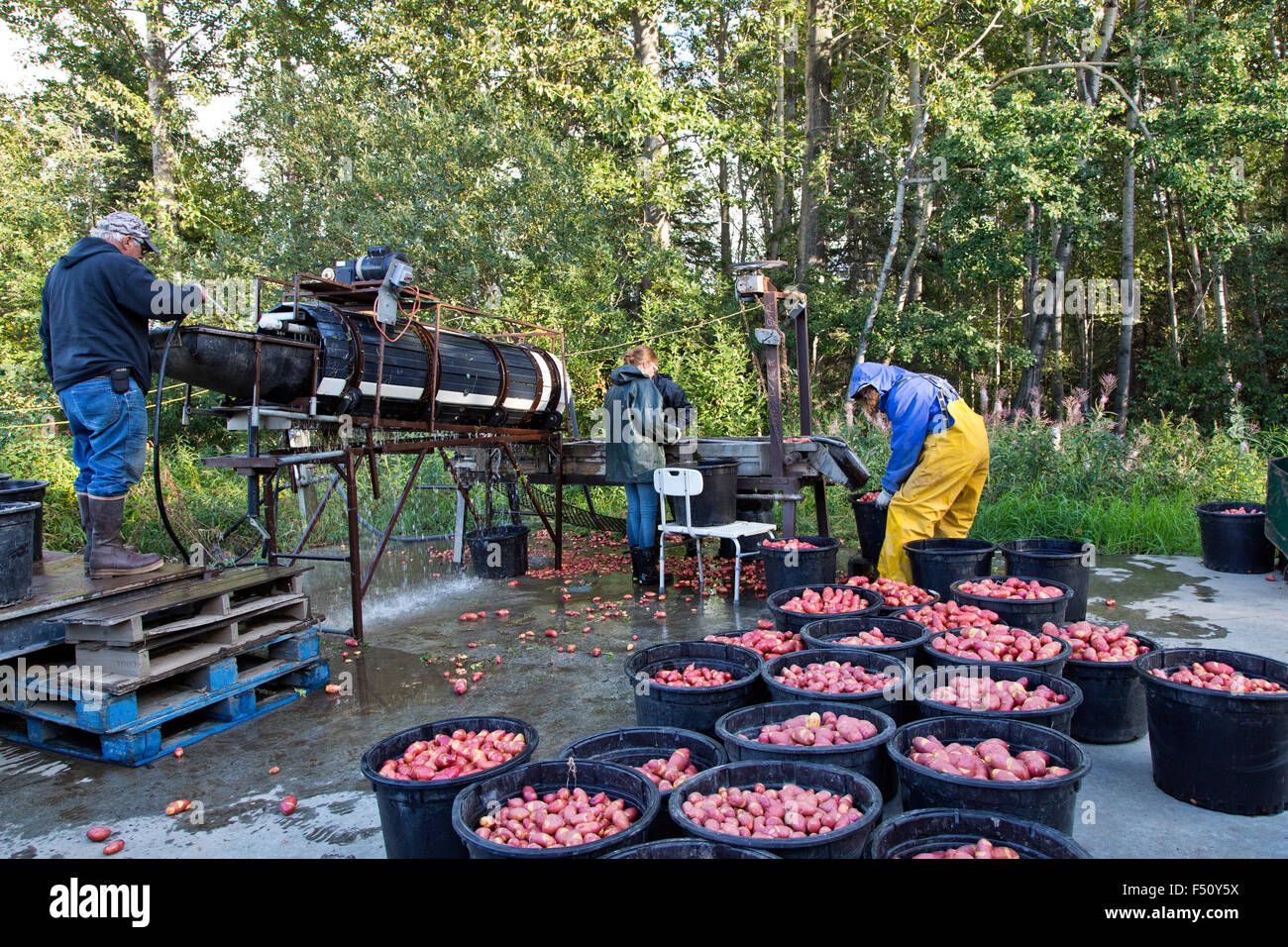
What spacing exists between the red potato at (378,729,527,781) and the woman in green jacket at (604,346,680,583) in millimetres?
4046

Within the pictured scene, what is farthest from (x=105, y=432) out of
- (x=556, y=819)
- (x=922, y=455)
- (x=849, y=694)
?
(x=922, y=455)

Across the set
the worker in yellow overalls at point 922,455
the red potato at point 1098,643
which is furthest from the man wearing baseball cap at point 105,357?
the red potato at point 1098,643

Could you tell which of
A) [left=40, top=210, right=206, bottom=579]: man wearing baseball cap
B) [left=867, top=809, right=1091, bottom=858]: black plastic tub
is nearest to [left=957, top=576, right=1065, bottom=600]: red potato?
[left=867, top=809, right=1091, bottom=858]: black plastic tub

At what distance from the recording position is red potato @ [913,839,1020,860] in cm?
202

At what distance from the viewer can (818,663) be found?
11.6 ft

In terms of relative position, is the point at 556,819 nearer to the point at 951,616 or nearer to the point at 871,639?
the point at 871,639

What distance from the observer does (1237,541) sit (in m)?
6.59

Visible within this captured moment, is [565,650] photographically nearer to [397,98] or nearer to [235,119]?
[397,98]

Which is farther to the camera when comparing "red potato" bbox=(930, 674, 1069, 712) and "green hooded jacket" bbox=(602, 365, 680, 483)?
"green hooded jacket" bbox=(602, 365, 680, 483)

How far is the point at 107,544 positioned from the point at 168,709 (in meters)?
1.15

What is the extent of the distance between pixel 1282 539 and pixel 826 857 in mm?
5805

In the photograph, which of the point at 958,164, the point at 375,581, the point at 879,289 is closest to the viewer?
the point at 375,581

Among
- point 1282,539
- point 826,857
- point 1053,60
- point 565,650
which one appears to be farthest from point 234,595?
point 1053,60

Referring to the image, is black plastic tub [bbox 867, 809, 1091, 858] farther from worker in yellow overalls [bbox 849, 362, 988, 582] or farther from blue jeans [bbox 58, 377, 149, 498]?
blue jeans [bbox 58, 377, 149, 498]
